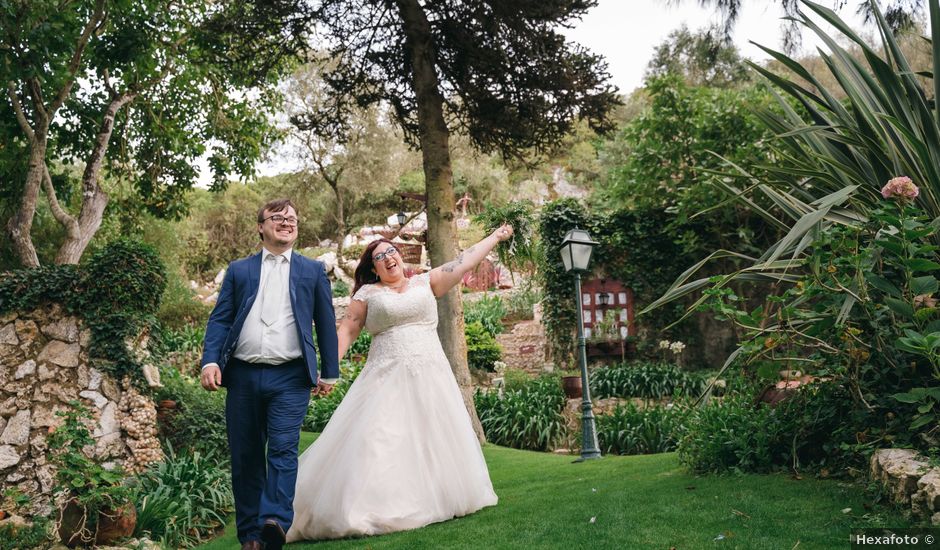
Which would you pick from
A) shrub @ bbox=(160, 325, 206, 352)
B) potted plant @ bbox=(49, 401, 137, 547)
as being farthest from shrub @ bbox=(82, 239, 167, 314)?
shrub @ bbox=(160, 325, 206, 352)

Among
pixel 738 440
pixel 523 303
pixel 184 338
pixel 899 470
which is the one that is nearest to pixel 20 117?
pixel 184 338

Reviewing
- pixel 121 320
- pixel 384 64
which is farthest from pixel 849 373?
pixel 384 64

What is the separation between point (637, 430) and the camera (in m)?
8.59

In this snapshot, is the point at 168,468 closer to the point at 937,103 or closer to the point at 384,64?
the point at 384,64

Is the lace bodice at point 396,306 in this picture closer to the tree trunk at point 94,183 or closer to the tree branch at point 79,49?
the tree branch at point 79,49

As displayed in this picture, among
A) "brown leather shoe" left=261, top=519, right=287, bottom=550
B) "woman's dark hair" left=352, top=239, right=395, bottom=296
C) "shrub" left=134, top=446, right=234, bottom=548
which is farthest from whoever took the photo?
"shrub" left=134, top=446, right=234, bottom=548

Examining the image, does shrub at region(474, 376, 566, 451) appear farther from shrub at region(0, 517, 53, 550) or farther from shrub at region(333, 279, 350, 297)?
shrub at region(333, 279, 350, 297)

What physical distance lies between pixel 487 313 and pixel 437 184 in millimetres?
8741

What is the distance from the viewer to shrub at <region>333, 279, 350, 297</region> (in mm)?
20125

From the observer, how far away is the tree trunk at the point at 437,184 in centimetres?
856

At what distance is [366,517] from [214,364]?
1.29 metres

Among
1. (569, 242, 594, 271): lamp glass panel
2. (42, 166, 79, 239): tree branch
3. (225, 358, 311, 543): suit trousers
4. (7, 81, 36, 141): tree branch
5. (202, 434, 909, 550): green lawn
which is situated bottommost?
(202, 434, 909, 550): green lawn

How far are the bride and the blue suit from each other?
1.86 feet

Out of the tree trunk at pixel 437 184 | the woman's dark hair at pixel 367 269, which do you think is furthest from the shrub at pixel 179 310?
the woman's dark hair at pixel 367 269
